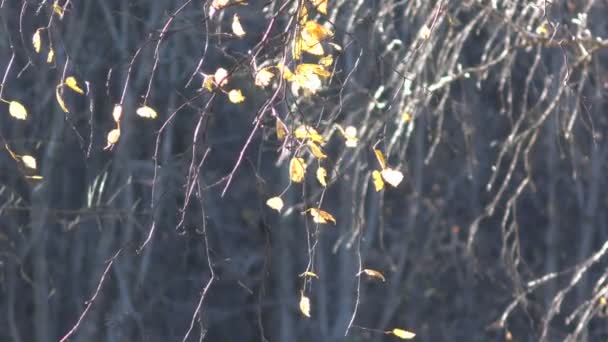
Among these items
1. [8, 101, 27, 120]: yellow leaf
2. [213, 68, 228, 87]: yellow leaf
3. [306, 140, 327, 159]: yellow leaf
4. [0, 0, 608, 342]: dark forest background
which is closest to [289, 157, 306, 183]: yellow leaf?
[306, 140, 327, 159]: yellow leaf

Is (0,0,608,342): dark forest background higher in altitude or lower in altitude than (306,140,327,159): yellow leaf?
lower

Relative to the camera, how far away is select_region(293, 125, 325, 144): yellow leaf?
1923mm

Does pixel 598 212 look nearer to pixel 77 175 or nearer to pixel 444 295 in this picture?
pixel 444 295

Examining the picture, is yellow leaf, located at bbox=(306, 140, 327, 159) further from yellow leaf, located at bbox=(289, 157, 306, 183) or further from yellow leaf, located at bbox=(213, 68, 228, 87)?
yellow leaf, located at bbox=(213, 68, 228, 87)

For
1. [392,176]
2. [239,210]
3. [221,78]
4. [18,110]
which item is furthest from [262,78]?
[239,210]

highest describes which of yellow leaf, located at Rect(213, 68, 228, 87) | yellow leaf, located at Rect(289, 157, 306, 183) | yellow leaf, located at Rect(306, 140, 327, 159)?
yellow leaf, located at Rect(213, 68, 228, 87)

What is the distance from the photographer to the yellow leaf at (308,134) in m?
1.92

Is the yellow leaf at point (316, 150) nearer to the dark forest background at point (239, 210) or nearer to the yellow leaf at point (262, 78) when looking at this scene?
the yellow leaf at point (262, 78)

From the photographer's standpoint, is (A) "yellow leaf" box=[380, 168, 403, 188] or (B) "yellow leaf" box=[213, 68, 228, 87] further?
(A) "yellow leaf" box=[380, 168, 403, 188]

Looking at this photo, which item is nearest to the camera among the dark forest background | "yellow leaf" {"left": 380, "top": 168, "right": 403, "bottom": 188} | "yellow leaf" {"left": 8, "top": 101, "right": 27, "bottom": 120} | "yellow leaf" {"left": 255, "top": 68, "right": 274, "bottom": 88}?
"yellow leaf" {"left": 255, "top": 68, "right": 274, "bottom": 88}

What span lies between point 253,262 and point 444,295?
982 mm

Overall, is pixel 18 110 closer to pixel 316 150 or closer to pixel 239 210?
pixel 316 150

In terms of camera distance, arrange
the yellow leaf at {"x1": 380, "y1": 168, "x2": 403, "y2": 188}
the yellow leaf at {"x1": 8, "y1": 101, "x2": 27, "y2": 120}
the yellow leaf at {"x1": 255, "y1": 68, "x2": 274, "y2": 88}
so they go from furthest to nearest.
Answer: the yellow leaf at {"x1": 8, "y1": 101, "x2": 27, "y2": 120}
the yellow leaf at {"x1": 380, "y1": 168, "x2": 403, "y2": 188}
the yellow leaf at {"x1": 255, "y1": 68, "x2": 274, "y2": 88}

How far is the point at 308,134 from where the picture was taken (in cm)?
193
